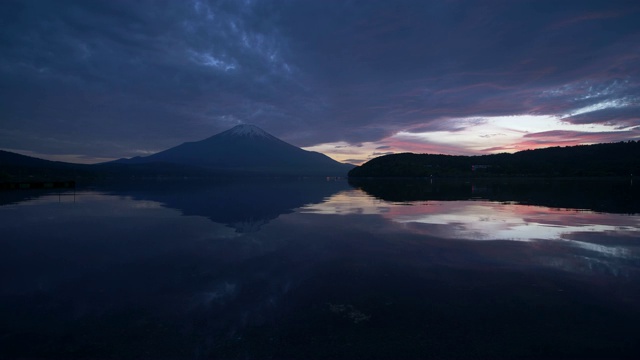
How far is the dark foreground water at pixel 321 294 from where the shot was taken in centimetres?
657

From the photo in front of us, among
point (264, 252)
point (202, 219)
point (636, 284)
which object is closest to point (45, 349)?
point (264, 252)

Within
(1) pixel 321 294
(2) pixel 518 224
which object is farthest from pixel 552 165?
(1) pixel 321 294

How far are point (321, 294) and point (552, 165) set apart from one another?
189 m

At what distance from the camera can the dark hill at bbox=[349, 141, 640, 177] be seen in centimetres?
14650

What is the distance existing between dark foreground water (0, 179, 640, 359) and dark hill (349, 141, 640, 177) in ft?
538

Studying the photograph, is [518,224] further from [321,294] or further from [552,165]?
[552,165]

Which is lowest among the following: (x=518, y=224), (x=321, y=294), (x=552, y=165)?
(x=321, y=294)

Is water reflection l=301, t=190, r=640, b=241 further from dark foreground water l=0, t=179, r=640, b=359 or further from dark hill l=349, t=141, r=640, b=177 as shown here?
dark hill l=349, t=141, r=640, b=177

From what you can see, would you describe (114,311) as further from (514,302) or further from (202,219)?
(202,219)

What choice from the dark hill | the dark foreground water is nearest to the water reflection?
the dark foreground water

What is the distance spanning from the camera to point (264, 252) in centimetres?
1412

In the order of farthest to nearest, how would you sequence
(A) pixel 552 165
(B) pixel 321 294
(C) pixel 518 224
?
(A) pixel 552 165
(C) pixel 518 224
(B) pixel 321 294

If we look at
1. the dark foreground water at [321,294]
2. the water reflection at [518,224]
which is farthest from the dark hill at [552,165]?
the dark foreground water at [321,294]

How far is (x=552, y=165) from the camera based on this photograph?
16162cm
